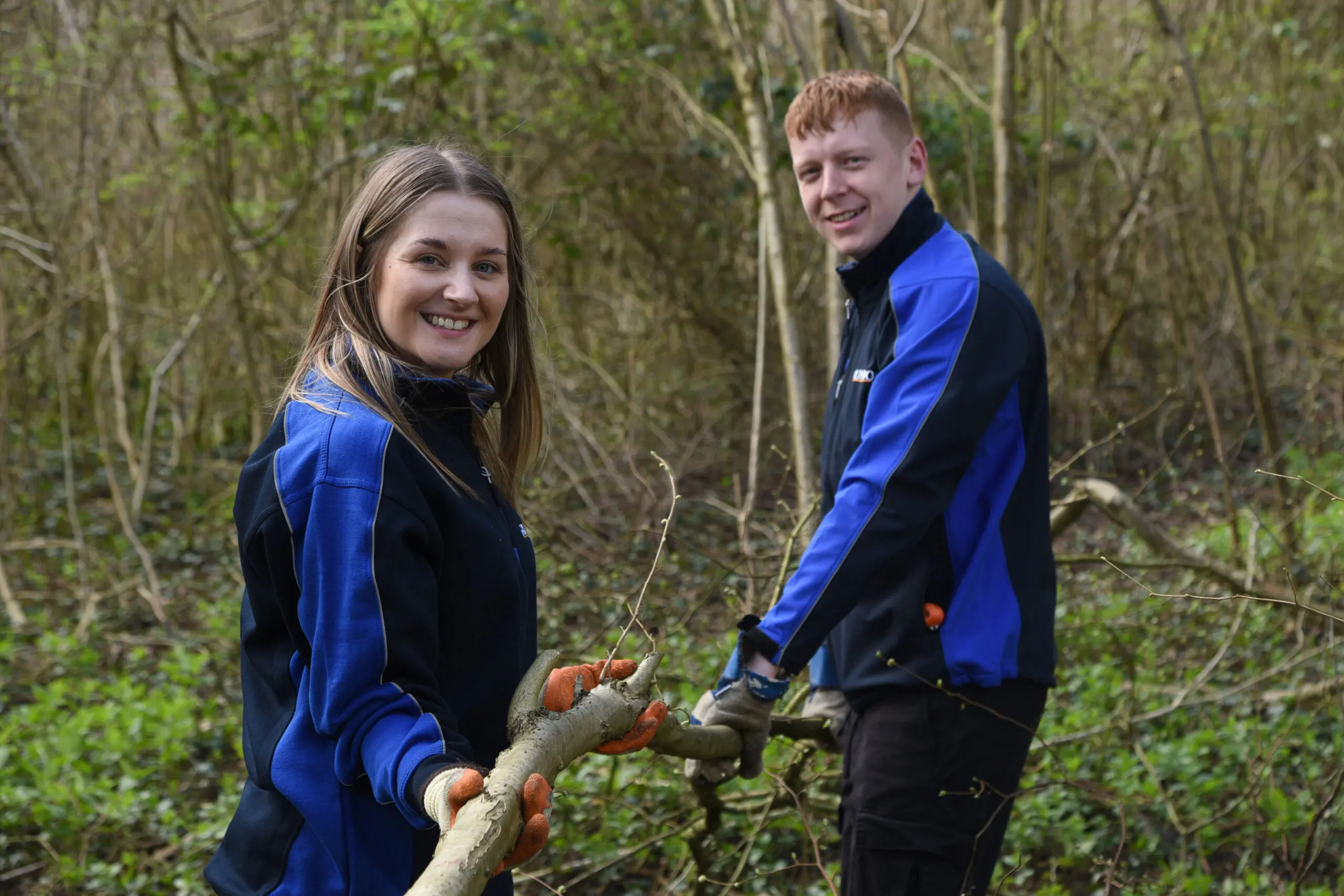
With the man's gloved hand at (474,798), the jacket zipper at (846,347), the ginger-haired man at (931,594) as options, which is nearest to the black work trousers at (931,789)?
the ginger-haired man at (931,594)

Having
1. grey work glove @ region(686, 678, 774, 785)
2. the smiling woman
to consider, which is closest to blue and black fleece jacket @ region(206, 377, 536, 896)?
the smiling woman

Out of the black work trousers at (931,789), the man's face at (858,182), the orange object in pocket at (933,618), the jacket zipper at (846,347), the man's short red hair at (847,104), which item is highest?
the man's short red hair at (847,104)

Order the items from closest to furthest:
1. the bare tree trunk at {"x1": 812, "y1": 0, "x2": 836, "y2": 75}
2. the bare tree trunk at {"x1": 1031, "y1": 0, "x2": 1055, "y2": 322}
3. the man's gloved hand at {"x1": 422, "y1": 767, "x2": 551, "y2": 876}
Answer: the man's gloved hand at {"x1": 422, "y1": 767, "x2": 551, "y2": 876} < the bare tree trunk at {"x1": 812, "y1": 0, "x2": 836, "y2": 75} < the bare tree trunk at {"x1": 1031, "y1": 0, "x2": 1055, "y2": 322}

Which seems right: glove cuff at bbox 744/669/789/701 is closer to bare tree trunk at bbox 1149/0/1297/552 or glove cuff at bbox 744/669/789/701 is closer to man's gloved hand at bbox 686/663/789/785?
man's gloved hand at bbox 686/663/789/785

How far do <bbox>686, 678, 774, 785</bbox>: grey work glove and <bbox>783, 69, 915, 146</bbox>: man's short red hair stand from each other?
119 centimetres

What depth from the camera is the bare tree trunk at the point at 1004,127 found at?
4.36 m

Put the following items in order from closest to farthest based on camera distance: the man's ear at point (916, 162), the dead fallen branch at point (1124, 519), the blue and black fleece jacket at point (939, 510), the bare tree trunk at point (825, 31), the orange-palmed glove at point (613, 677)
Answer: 1. the orange-palmed glove at point (613, 677)
2. the blue and black fleece jacket at point (939, 510)
3. the man's ear at point (916, 162)
4. the dead fallen branch at point (1124, 519)
5. the bare tree trunk at point (825, 31)

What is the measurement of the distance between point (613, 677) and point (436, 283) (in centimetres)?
67

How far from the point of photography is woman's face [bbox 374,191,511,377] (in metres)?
1.75

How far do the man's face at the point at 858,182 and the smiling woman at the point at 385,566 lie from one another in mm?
870

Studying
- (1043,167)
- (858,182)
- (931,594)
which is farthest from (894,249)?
(1043,167)

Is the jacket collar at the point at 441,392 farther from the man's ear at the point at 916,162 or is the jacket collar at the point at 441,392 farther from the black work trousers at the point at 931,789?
the man's ear at the point at 916,162

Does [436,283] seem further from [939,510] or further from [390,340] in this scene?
[939,510]

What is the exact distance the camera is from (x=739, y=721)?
2316 millimetres
